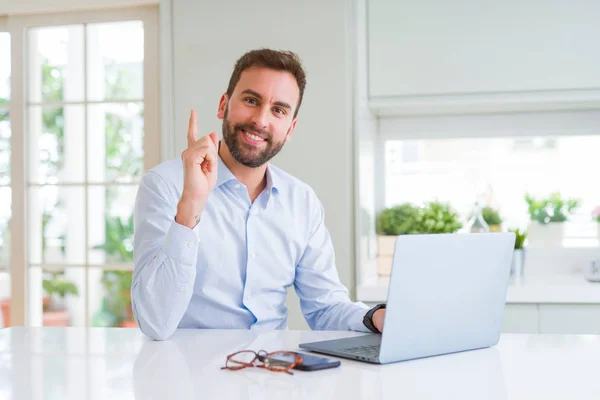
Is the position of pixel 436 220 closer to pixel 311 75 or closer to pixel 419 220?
pixel 419 220

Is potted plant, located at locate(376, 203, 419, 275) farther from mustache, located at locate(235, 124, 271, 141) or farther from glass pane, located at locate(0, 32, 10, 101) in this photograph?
glass pane, located at locate(0, 32, 10, 101)

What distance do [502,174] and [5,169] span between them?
8.46 ft

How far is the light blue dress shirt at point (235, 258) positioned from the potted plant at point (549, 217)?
1764 mm

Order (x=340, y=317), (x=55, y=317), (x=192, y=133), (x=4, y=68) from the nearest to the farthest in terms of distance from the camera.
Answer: (x=192, y=133) < (x=340, y=317) < (x=55, y=317) < (x=4, y=68)

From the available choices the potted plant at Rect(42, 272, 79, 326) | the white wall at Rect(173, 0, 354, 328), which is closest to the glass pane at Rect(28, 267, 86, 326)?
the potted plant at Rect(42, 272, 79, 326)

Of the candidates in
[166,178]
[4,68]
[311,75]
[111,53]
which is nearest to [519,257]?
[311,75]

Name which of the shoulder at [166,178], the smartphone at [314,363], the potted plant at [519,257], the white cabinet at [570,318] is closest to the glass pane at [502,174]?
the potted plant at [519,257]

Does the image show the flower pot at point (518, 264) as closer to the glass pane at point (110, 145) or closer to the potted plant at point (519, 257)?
the potted plant at point (519, 257)

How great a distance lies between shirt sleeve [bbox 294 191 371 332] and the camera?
197 cm

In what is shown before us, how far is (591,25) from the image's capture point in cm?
305

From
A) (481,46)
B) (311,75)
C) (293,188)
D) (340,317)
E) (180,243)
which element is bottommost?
(340,317)

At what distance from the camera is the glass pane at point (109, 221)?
11.5ft

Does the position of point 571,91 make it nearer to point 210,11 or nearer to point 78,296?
point 210,11

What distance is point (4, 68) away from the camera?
12.6 feet
